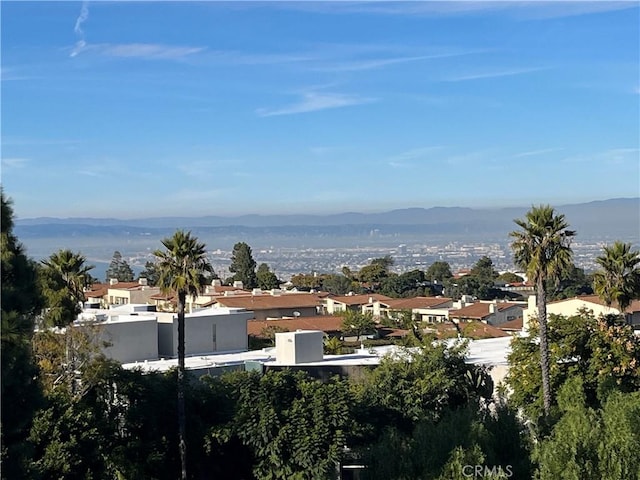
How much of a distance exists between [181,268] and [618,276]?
13.7m

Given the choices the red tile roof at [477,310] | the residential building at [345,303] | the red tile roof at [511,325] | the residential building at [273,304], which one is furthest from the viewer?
the residential building at [345,303]

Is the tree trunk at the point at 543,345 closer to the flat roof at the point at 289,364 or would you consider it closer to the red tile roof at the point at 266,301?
the flat roof at the point at 289,364

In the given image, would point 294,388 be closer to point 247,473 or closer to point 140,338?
point 247,473

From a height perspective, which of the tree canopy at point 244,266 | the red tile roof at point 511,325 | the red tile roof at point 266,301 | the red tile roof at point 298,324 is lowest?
the red tile roof at point 511,325

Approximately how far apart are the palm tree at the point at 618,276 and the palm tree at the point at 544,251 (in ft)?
12.9

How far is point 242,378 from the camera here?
80.0 feet

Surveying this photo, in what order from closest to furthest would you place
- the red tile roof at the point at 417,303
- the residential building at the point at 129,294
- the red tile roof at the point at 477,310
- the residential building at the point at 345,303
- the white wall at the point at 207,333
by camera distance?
the white wall at the point at 207,333, the red tile roof at the point at 477,310, the residential building at the point at 129,294, the red tile roof at the point at 417,303, the residential building at the point at 345,303

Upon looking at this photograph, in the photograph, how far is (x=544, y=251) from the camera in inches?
1007

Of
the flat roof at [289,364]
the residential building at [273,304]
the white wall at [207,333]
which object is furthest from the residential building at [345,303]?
the flat roof at [289,364]

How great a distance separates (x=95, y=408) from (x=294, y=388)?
16.6ft

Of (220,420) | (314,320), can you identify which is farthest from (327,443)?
(314,320)

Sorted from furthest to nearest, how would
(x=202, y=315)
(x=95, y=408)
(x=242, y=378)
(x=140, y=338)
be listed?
(x=202, y=315)
(x=140, y=338)
(x=242, y=378)
(x=95, y=408)

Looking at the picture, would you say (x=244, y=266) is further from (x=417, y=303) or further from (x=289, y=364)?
(x=289, y=364)

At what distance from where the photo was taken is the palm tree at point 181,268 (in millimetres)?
23297
